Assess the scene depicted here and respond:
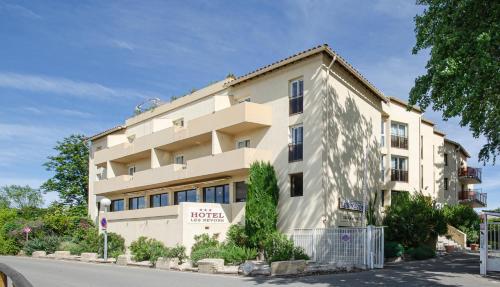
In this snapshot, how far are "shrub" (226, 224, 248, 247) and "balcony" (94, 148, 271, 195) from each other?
3.22m

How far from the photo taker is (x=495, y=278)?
18594mm

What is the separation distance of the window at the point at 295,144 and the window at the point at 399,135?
1052cm

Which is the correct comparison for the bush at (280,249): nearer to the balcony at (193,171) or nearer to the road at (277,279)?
the road at (277,279)

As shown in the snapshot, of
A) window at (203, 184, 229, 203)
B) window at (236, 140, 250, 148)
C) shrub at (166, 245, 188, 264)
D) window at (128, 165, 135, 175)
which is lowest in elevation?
shrub at (166, 245, 188, 264)

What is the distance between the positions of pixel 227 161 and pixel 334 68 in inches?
311

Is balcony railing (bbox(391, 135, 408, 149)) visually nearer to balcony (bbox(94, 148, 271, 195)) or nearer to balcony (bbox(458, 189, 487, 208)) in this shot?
balcony (bbox(94, 148, 271, 195))

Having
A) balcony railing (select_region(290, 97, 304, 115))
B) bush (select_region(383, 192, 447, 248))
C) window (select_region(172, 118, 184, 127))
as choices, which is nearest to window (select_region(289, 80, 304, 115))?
balcony railing (select_region(290, 97, 304, 115))

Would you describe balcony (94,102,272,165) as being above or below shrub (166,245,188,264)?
above

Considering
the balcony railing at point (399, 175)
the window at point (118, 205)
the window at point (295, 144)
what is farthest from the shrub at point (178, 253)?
the window at point (118, 205)

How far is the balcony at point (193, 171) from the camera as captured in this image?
28328mm

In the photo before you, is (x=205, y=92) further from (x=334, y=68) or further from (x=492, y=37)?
(x=492, y=37)

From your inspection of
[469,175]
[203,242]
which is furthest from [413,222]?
[469,175]

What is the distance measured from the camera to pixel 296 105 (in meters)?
28.2

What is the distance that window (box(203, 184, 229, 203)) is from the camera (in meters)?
31.6
